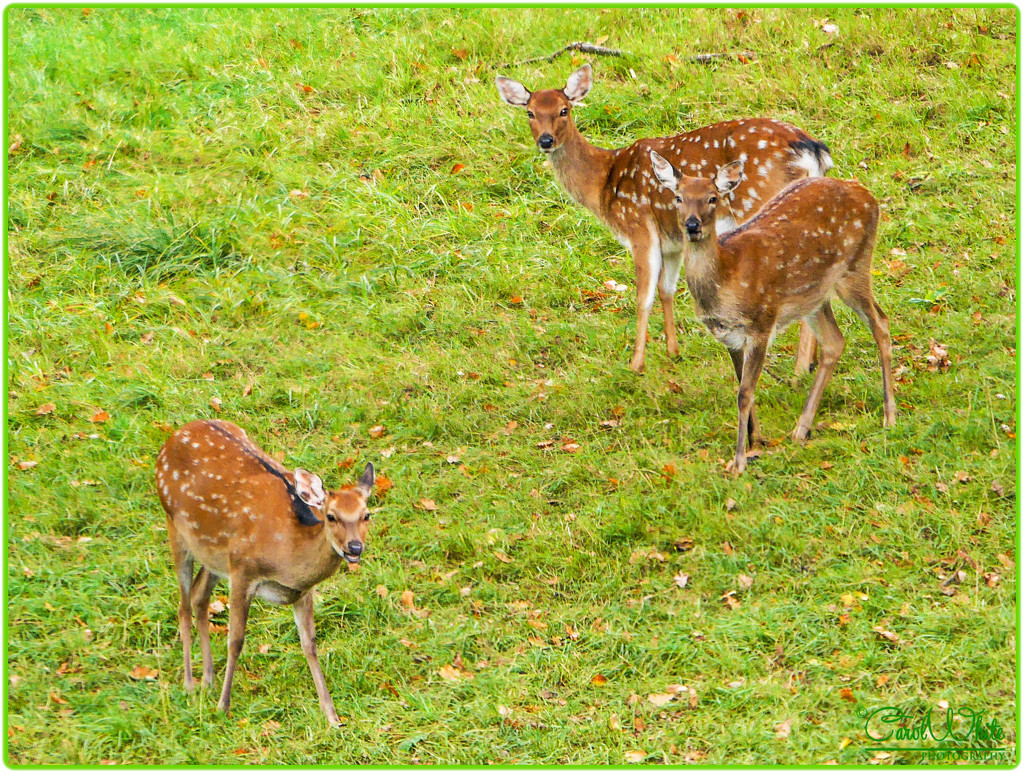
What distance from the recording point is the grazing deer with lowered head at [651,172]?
8.63m

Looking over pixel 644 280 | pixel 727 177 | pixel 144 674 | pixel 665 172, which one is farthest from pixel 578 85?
pixel 144 674

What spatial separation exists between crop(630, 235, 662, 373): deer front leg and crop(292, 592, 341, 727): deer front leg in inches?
144

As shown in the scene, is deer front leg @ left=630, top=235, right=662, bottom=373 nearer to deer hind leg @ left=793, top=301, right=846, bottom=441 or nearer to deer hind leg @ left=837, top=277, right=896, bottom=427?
deer hind leg @ left=793, top=301, right=846, bottom=441

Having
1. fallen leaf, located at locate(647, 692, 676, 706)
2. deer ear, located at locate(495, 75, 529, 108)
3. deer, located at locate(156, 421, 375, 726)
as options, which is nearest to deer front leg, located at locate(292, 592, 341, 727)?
deer, located at locate(156, 421, 375, 726)

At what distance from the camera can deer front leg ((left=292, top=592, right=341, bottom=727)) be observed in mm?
5812

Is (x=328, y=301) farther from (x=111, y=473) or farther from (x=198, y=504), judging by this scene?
(x=198, y=504)

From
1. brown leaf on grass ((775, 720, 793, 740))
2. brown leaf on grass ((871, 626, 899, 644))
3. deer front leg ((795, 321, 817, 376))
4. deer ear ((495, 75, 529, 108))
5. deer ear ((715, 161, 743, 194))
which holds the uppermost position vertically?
deer ear ((715, 161, 743, 194))

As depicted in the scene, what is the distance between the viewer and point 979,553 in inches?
250

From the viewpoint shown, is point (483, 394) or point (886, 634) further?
point (483, 394)

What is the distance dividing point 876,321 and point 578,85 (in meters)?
3.30

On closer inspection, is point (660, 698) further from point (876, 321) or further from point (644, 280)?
point (644, 280)

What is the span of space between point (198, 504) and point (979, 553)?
4.18 meters

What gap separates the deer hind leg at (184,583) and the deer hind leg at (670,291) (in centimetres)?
417

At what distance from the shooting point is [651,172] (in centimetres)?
893
